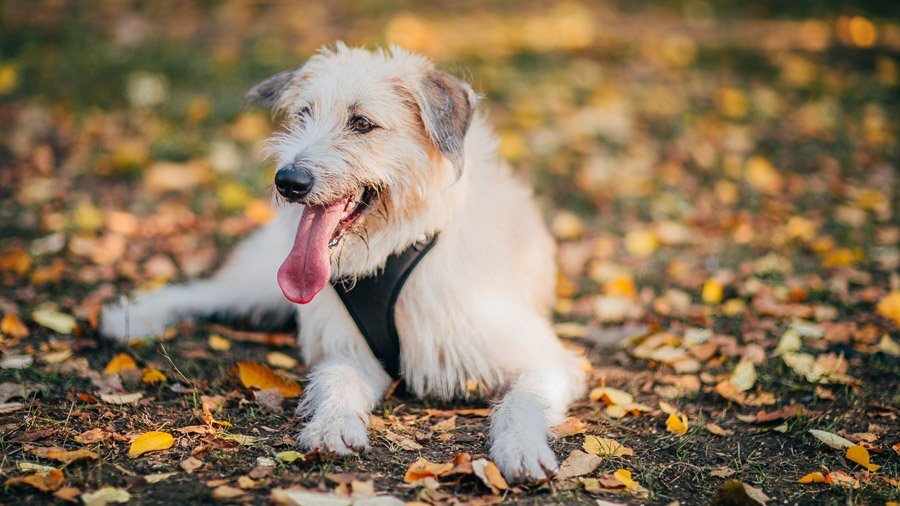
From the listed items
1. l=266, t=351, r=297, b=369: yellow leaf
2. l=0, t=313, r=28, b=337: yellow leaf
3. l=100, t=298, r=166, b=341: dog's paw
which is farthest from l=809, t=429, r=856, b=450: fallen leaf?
l=0, t=313, r=28, b=337: yellow leaf

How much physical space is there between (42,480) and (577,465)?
2021mm

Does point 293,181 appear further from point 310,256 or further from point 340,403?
point 340,403

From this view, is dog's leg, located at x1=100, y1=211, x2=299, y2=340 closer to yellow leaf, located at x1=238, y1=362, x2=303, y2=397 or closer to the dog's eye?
yellow leaf, located at x1=238, y1=362, x2=303, y2=397

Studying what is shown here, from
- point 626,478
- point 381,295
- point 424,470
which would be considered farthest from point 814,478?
point 381,295

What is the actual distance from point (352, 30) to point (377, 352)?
6.48 meters

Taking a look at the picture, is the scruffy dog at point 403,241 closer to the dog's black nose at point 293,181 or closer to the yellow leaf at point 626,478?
the dog's black nose at point 293,181

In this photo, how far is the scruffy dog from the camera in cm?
328

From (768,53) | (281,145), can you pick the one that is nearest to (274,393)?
(281,145)

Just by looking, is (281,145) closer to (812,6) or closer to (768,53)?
(768,53)

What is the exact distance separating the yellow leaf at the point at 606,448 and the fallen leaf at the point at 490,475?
1.77 ft

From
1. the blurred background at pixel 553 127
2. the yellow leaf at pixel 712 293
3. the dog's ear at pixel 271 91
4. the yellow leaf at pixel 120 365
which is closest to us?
the yellow leaf at pixel 120 365

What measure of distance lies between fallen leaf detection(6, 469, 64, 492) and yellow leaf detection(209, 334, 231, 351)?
4.78ft

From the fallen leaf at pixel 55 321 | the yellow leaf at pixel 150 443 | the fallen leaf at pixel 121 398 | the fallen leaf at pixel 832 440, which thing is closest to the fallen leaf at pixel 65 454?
the yellow leaf at pixel 150 443

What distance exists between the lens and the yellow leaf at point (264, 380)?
3.54 meters
